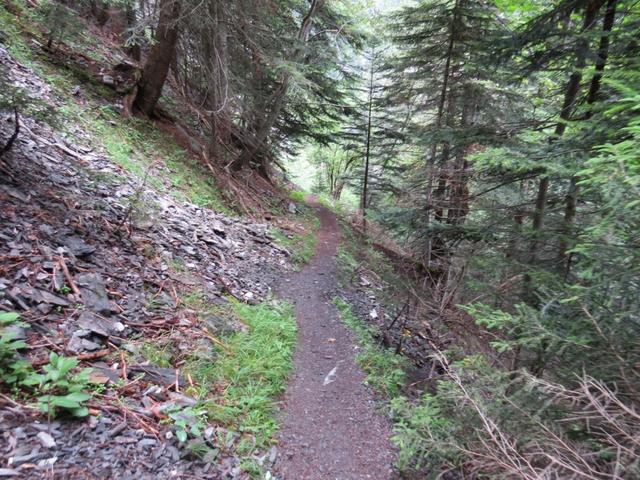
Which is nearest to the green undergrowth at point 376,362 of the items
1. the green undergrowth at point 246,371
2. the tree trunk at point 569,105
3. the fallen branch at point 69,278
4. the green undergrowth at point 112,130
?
the green undergrowth at point 246,371

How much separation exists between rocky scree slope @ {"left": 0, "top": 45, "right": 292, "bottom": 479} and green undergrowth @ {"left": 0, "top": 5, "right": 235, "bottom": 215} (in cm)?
72

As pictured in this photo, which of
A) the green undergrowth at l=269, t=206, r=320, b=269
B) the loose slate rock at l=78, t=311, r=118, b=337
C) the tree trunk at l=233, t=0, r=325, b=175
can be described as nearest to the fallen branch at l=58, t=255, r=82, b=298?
the loose slate rock at l=78, t=311, r=118, b=337

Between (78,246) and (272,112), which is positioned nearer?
(78,246)

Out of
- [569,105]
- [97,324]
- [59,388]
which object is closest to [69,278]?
[97,324]

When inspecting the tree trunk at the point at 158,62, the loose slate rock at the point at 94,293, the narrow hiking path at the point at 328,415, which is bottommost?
the narrow hiking path at the point at 328,415

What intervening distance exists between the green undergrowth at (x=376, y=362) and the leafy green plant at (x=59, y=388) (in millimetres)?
3869

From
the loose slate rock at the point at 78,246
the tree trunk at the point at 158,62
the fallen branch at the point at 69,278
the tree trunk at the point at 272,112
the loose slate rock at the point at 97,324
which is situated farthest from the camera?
the tree trunk at the point at 272,112

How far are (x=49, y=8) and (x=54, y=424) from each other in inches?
350

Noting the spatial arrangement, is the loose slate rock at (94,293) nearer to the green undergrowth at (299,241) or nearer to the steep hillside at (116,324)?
the steep hillside at (116,324)

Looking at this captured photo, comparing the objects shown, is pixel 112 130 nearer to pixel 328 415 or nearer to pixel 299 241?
pixel 299 241

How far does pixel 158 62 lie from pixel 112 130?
2495mm

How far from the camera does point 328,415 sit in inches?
179

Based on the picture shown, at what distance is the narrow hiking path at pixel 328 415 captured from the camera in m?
3.81

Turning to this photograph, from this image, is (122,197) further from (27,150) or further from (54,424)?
(54,424)
